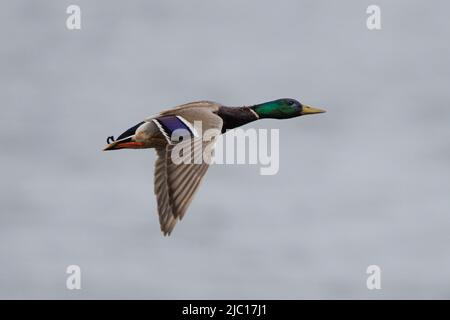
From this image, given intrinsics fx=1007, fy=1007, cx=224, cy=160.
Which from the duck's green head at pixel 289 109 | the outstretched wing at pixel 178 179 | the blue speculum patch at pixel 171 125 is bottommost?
the outstretched wing at pixel 178 179

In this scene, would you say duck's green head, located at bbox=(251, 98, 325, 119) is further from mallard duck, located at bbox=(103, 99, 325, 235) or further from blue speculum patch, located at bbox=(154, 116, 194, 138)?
blue speculum patch, located at bbox=(154, 116, 194, 138)

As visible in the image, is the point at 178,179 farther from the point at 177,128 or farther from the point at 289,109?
the point at 289,109

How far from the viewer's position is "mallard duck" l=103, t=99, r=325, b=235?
1083 cm

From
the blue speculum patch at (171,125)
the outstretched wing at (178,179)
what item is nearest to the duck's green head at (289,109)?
the outstretched wing at (178,179)

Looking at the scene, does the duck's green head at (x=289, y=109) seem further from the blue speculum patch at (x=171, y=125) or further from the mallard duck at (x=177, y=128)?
the blue speculum patch at (x=171, y=125)

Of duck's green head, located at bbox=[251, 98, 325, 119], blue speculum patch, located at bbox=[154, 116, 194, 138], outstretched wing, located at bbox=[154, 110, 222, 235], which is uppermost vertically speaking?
duck's green head, located at bbox=[251, 98, 325, 119]

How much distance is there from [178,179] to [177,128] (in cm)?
91

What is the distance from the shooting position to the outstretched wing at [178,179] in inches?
421

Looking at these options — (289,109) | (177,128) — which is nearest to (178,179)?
(177,128)

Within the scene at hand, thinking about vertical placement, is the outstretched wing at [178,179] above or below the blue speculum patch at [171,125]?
below

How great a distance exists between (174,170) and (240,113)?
99.6 inches

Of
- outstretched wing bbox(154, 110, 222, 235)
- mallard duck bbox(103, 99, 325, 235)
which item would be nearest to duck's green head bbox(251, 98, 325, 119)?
mallard duck bbox(103, 99, 325, 235)
